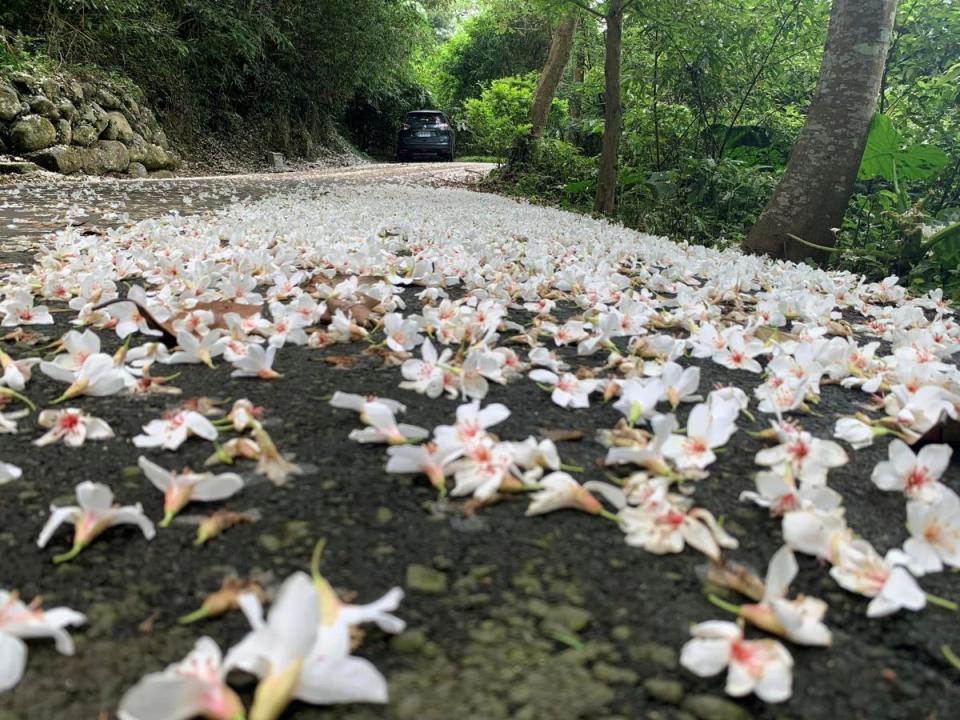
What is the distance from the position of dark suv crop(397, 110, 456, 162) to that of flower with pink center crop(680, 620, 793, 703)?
20.9 metres

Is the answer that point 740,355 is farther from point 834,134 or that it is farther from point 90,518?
point 834,134

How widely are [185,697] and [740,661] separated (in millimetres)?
542

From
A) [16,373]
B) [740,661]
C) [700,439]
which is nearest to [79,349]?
[16,373]

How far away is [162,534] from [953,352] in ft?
6.96

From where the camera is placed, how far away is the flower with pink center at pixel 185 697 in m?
0.58

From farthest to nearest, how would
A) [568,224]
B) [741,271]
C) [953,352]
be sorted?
[568,224] < [741,271] < [953,352]

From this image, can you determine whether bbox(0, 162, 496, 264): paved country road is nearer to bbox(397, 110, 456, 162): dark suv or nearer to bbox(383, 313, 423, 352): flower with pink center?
bbox(383, 313, 423, 352): flower with pink center

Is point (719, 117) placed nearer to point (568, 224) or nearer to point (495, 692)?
point (568, 224)

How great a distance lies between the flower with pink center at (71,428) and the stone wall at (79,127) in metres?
9.01

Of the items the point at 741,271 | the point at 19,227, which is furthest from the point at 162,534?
the point at 19,227

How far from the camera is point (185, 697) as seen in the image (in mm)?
596

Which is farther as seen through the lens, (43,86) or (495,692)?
(43,86)

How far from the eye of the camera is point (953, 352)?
6.57ft

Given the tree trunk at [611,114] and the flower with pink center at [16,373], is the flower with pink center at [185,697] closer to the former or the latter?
the flower with pink center at [16,373]
